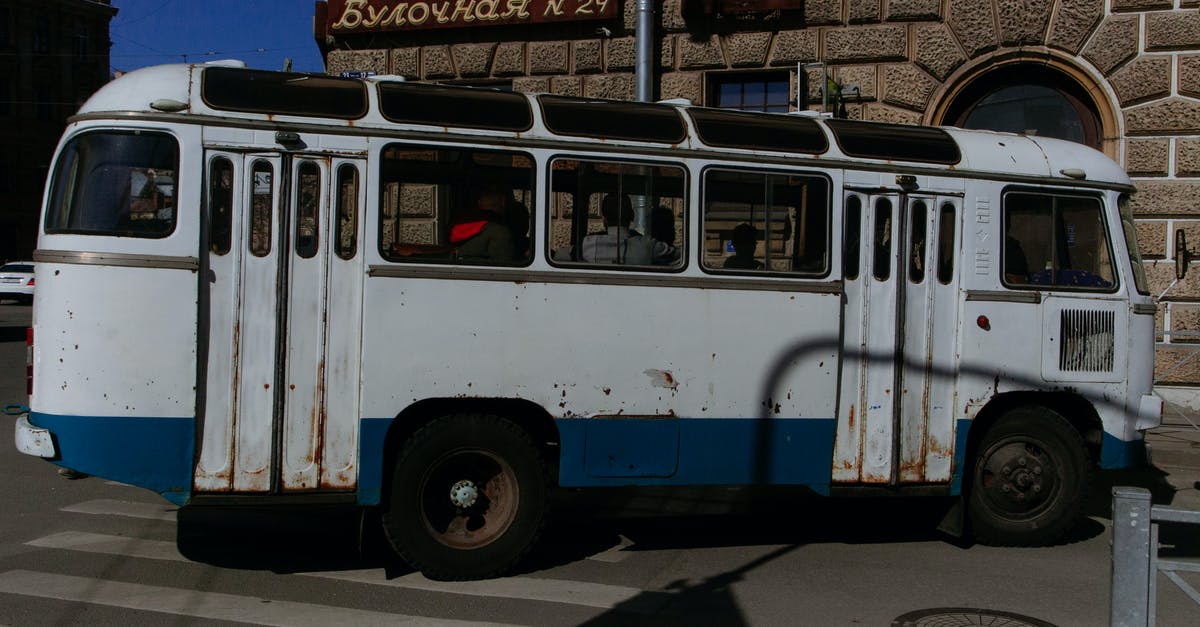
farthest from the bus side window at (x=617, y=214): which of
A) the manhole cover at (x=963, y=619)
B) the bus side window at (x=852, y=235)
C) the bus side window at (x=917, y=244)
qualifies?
the manhole cover at (x=963, y=619)

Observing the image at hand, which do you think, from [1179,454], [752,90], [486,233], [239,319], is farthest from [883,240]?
[752,90]

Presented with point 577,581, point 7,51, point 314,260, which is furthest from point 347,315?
point 7,51

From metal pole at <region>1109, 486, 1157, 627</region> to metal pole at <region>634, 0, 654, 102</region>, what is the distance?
10964mm

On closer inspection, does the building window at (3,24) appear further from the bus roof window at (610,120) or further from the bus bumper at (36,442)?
the bus roof window at (610,120)

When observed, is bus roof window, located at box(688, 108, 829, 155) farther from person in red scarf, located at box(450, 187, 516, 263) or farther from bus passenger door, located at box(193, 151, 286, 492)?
bus passenger door, located at box(193, 151, 286, 492)

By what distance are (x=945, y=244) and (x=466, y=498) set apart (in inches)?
146

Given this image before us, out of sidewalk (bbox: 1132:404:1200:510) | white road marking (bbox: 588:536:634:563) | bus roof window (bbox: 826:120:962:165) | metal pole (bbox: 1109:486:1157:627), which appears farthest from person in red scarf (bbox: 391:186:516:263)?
sidewalk (bbox: 1132:404:1200:510)

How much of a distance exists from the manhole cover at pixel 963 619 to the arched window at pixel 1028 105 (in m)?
10.0

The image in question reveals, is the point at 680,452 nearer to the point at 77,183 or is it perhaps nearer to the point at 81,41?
the point at 77,183

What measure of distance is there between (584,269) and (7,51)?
64.5 metres

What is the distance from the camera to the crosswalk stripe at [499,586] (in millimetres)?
6141

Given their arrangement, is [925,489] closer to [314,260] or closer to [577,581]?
[577,581]

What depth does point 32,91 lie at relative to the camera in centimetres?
6169

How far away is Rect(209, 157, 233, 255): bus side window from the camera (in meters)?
6.18
